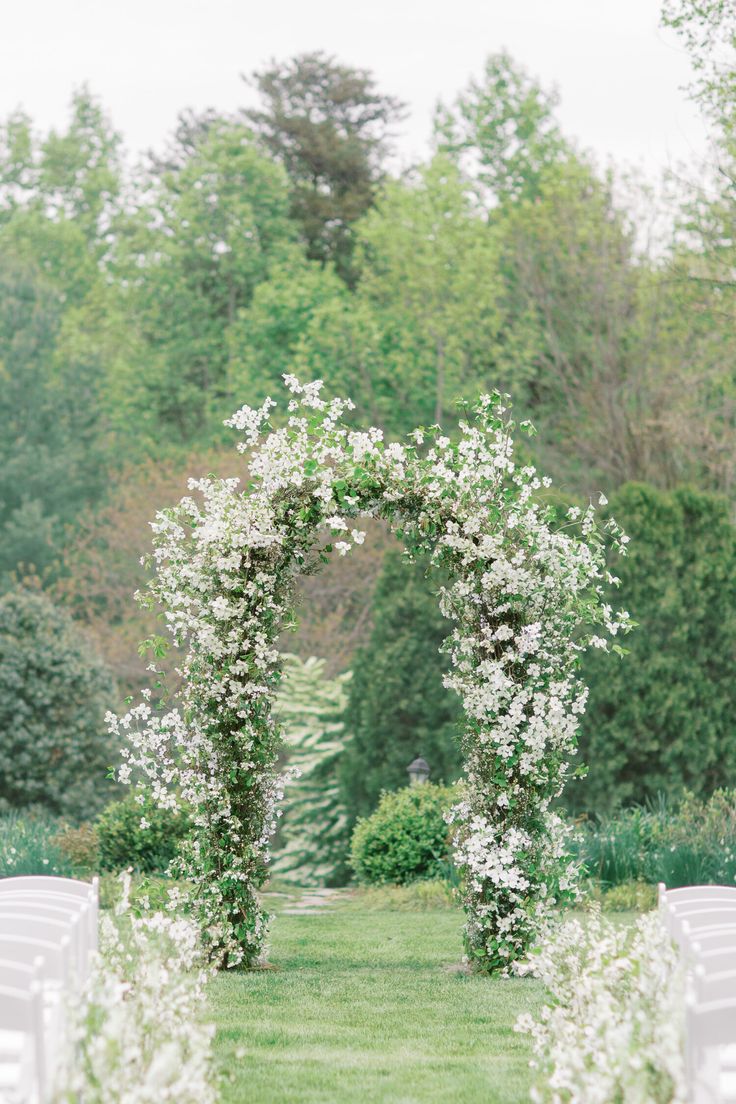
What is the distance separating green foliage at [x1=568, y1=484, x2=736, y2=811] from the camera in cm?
1355

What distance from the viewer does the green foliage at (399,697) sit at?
1409 centimetres

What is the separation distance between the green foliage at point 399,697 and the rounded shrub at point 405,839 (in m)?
1.58

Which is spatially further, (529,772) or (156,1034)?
(529,772)

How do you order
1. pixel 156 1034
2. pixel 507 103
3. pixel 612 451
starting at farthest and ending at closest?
1. pixel 507 103
2. pixel 612 451
3. pixel 156 1034

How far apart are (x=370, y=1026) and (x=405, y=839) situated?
18.2 ft

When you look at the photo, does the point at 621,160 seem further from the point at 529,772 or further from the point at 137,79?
the point at 529,772

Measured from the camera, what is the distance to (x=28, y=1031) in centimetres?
354

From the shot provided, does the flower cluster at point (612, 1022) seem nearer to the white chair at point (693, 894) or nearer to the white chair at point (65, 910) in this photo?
the white chair at point (693, 894)

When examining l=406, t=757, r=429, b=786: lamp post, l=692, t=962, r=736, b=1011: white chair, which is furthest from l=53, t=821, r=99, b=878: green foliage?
l=692, t=962, r=736, b=1011: white chair

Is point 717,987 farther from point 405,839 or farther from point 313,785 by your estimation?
point 313,785

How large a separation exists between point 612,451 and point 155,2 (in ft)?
33.1

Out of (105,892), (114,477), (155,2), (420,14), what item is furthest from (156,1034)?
(420,14)

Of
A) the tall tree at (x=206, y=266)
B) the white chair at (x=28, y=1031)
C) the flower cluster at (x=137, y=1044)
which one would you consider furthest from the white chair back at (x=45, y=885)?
the tall tree at (x=206, y=266)

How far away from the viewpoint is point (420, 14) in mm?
24719
